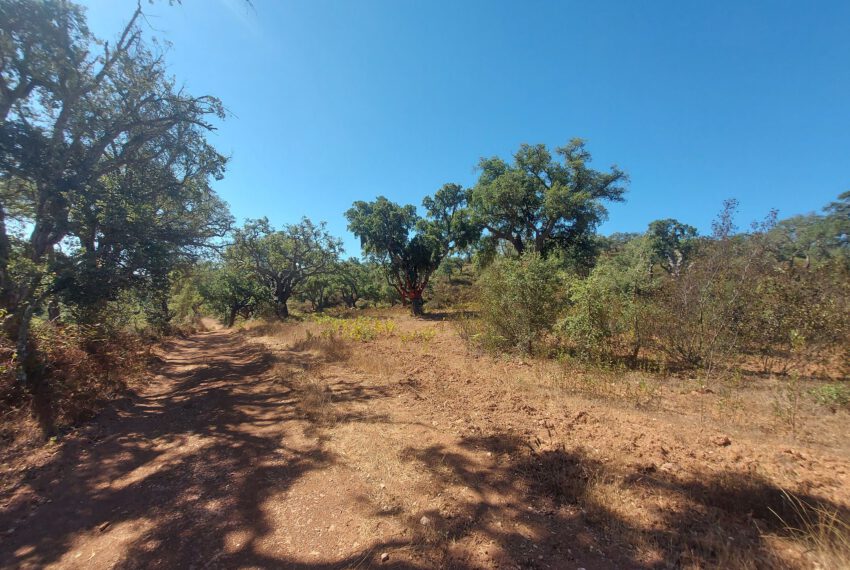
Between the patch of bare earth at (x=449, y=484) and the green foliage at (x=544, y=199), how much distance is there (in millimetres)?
12425

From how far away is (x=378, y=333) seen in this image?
12.3 m

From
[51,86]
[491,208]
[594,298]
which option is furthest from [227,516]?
[491,208]

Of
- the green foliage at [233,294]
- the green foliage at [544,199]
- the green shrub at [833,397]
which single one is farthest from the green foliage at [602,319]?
the green foliage at [233,294]

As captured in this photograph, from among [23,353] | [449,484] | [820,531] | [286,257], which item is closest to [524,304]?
[449,484]

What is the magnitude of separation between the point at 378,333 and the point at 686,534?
1059 cm

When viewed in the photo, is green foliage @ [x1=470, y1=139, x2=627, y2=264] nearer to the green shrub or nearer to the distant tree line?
the distant tree line

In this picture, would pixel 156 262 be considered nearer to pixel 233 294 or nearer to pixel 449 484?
pixel 449 484

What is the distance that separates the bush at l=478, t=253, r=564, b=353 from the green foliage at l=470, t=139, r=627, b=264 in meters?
8.31

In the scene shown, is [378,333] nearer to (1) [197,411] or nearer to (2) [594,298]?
(1) [197,411]

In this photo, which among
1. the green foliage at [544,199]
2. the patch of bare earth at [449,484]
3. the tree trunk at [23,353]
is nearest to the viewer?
the patch of bare earth at [449,484]

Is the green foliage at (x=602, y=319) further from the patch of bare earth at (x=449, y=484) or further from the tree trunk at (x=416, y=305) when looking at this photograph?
the tree trunk at (x=416, y=305)

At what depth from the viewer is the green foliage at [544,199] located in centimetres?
1631

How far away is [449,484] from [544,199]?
16.2m

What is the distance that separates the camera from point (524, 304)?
8500 millimetres
